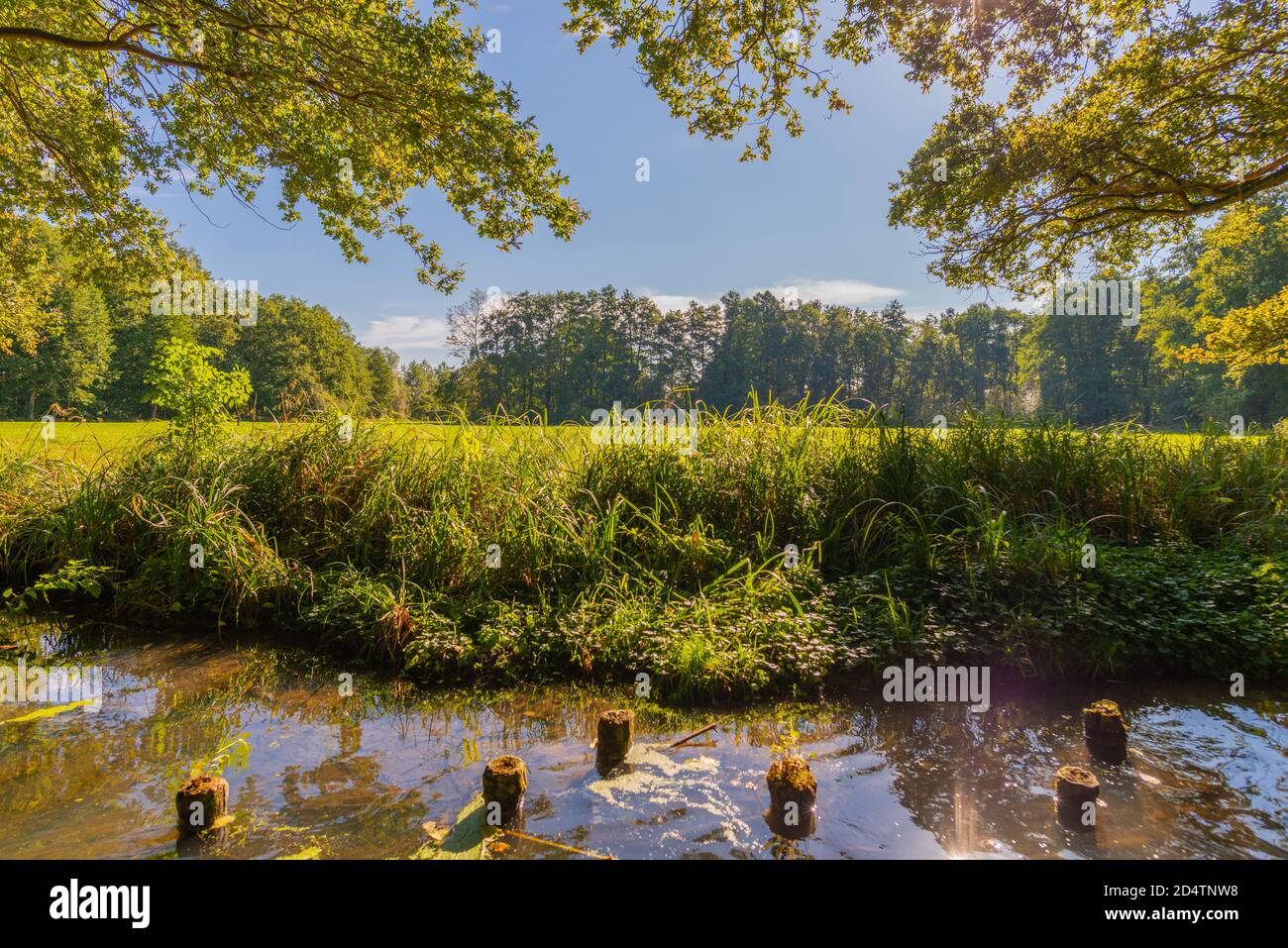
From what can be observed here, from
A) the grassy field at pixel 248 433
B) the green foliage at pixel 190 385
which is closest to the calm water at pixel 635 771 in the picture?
the grassy field at pixel 248 433

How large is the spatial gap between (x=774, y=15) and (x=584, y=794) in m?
8.82

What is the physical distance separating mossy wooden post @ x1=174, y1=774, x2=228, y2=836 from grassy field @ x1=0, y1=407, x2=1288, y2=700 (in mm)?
1878

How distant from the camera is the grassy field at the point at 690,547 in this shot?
4.64m

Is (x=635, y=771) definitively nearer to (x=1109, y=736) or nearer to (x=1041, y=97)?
(x=1109, y=736)

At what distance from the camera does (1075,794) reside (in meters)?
2.81

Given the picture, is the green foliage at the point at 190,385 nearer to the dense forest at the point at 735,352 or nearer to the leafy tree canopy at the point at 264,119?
the leafy tree canopy at the point at 264,119

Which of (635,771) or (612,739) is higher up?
(612,739)

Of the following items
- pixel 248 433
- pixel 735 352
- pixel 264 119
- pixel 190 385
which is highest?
pixel 735 352

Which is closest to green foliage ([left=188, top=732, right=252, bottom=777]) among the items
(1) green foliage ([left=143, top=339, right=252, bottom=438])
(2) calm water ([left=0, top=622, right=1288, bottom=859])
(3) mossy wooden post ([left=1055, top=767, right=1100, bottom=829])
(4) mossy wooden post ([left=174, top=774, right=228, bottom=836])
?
(2) calm water ([left=0, top=622, right=1288, bottom=859])

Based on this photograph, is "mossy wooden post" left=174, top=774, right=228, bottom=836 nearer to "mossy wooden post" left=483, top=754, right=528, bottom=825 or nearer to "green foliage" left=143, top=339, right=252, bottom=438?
"mossy wooden post" left=483, top=754, right=528, bottom=825

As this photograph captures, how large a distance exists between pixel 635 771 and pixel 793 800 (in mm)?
917

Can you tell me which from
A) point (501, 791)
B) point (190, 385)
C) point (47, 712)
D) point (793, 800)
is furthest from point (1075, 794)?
point (190, 385)
